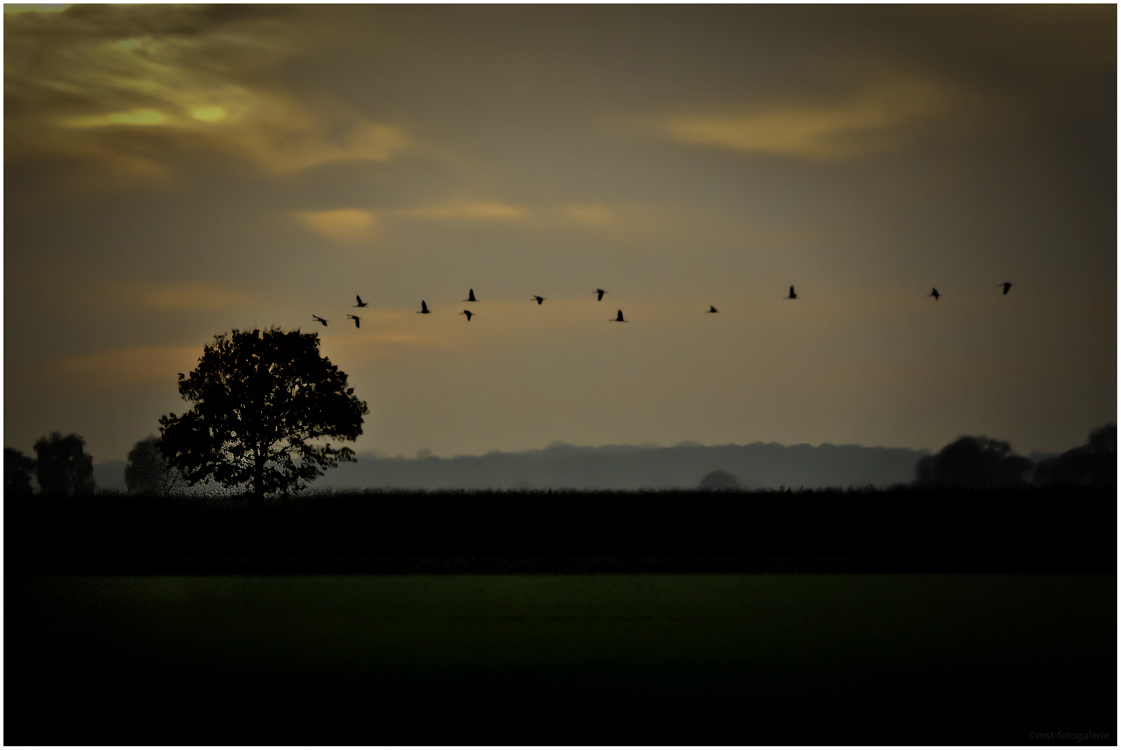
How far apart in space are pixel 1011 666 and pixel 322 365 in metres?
54.2

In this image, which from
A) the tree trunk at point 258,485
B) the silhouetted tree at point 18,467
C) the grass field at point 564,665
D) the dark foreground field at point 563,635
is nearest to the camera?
the grass field at point 564,665

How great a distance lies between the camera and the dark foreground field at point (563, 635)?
15797 millimetres

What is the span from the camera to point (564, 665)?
801 inches

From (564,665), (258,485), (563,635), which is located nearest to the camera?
(564,665)

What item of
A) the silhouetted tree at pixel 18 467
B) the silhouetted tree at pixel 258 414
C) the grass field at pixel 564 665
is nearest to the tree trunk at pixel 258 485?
the silhouetted tree at pixel 258 414

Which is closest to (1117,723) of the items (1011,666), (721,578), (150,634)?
(1011,666)

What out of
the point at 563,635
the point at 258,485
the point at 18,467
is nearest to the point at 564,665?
the point at 563,635

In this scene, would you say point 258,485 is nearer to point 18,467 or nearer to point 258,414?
point 258,414

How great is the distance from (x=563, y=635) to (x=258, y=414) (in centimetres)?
4729

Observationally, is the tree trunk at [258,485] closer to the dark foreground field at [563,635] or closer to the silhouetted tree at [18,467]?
the dark foreground field at [563,635]

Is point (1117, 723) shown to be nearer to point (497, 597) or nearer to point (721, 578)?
point (497, 597)

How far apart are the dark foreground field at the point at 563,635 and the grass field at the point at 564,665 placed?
8 cm

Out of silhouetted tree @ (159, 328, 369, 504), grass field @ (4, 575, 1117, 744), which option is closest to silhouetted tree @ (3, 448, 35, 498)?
silhouetted tree @ (159, 328, 369, 504)

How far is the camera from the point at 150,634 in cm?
2455
